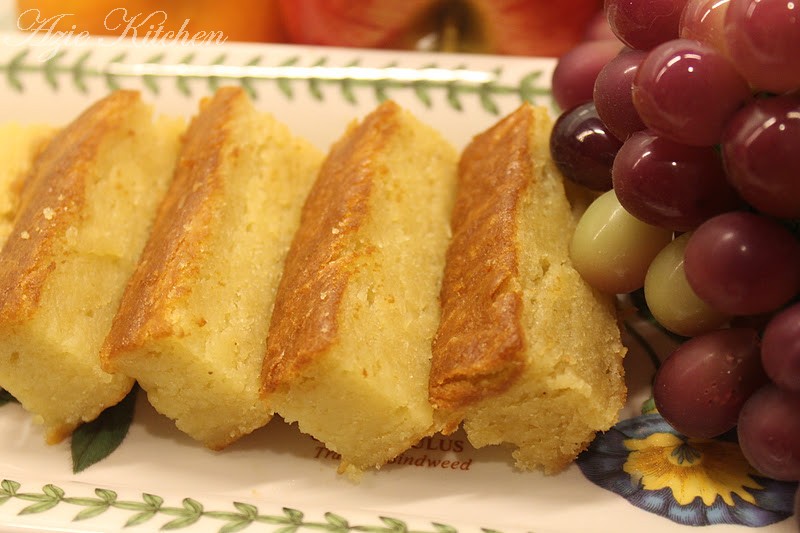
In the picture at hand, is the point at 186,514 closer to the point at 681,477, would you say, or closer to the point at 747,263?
the point at 681,477

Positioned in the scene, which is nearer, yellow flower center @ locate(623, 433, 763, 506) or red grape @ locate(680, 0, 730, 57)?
red grape @ locate(680, 0, 730, 57)

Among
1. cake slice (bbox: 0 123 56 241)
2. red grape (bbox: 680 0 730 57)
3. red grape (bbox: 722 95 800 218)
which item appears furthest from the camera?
cake slice (bbox: 0 123 56 241)


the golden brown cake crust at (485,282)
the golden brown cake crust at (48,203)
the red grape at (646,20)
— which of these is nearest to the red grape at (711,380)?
the golden brown cake crust at (485,282)

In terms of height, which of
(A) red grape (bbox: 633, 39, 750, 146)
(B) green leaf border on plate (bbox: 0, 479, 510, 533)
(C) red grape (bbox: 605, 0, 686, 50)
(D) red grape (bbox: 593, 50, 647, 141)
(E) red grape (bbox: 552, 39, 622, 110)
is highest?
(E) red grape (bbox: 552, 39, 622, 110)

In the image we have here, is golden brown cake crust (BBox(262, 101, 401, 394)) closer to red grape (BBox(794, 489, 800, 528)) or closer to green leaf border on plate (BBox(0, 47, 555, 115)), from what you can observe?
green leaf border on plate (BBox(0, 47, 555, 115))

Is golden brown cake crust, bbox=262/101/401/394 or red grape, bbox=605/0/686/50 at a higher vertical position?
red grape, bbox=605/0/686/50

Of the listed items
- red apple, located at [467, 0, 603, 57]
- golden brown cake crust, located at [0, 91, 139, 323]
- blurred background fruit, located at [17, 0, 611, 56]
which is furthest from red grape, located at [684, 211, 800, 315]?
red apple, located at [467, 0, 603, 57]
